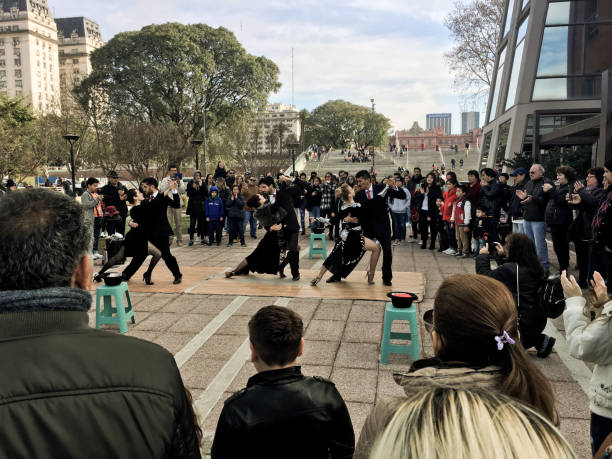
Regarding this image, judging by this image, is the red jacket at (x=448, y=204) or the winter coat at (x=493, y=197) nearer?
the winter coat at (x=493, y=197)

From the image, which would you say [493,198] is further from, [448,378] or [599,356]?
[448,378]

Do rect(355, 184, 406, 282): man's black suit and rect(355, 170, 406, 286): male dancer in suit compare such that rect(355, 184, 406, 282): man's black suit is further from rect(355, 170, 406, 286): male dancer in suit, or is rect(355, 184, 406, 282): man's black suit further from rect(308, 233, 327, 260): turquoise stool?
rect(308, 233, 327, 260): turquoise stool

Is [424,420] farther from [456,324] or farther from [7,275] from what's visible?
[7,275]

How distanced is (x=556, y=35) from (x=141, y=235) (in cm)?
2174

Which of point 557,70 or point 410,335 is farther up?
point 557,70

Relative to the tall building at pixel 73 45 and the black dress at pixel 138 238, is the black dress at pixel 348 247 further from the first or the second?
the tall building at pixel 73 45

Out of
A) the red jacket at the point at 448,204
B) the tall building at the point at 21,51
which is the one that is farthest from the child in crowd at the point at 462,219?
the tall building at the point at 21,51

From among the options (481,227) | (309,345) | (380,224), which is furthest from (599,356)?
(481,227)

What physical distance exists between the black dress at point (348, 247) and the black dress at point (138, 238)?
298 centimetres

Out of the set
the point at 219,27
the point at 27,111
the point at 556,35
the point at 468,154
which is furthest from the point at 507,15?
the point at 27,111

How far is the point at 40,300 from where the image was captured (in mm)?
1158

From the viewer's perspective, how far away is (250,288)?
773cm

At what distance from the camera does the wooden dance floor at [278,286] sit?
7371 millimetres

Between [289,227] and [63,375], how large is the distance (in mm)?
7405
